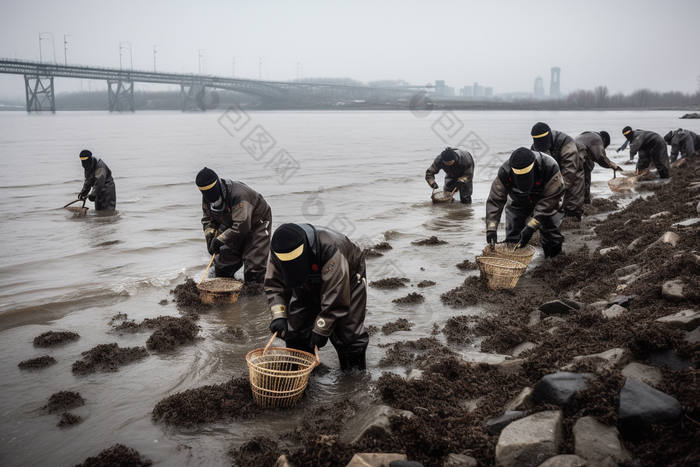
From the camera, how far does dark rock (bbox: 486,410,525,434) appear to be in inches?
137

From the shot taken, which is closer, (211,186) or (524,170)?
(211,186)

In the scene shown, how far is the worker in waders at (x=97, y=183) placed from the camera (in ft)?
42.7

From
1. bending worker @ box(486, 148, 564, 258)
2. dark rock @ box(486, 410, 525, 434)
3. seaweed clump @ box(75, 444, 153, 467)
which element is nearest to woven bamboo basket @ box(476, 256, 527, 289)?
bending worker @ box(486, 148, 564, 258)

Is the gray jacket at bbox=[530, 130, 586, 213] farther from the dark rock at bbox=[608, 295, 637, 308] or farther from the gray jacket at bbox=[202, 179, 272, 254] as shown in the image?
the gray jacket at bbox=[202, 179, 272, 254]

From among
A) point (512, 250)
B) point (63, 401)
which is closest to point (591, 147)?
point (512, 250)

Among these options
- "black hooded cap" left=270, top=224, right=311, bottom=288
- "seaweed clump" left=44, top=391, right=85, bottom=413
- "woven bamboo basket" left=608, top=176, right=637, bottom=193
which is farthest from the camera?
"woven bamboo basket" left=608, top=176, right=637, bottom=193

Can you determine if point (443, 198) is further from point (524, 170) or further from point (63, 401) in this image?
point (63, 401)

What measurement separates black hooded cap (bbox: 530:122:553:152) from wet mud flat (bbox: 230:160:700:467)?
2894mm

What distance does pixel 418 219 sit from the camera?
1334cm

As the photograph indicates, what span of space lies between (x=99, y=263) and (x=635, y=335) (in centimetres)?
908

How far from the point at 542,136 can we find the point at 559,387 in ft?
21.8

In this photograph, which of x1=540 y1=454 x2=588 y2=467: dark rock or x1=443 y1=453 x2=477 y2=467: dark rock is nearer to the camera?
x1=540 y1=454 x2=588 y2=467: dark rock

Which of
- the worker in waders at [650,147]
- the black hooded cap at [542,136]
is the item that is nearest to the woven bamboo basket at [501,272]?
the black hooded cap at [542,136]

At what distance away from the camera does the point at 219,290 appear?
6.98 meters
